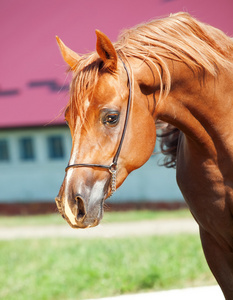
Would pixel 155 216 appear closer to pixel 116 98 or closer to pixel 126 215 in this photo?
pixel 126 215

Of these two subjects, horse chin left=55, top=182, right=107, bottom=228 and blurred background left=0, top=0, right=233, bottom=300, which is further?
blurred background left=0, top=0, right=233, bottom=300

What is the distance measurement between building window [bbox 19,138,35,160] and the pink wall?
1443 millimetres

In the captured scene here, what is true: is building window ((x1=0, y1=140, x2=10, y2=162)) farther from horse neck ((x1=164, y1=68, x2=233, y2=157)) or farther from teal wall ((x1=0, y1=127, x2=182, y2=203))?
horse neck ((x1=164, y1=68, x2=233, y2=157))

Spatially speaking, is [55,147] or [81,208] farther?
[55,147]

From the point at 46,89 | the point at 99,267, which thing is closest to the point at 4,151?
the point at 46,89

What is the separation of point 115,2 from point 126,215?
5.82 m

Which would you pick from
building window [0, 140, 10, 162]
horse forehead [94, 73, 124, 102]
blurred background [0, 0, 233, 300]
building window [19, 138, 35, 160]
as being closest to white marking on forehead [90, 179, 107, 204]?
horse forehead [94, 73, 124, 102]

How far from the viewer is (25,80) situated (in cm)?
1154

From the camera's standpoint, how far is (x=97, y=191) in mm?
1874

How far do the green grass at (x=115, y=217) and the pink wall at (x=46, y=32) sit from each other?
2483mm

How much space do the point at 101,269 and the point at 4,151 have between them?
900 centimetres

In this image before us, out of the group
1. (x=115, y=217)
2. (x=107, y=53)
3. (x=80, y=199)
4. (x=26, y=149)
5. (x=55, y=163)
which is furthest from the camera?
(x=26, y=149)

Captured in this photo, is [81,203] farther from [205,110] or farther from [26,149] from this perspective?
[26,149]

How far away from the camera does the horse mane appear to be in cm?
194
